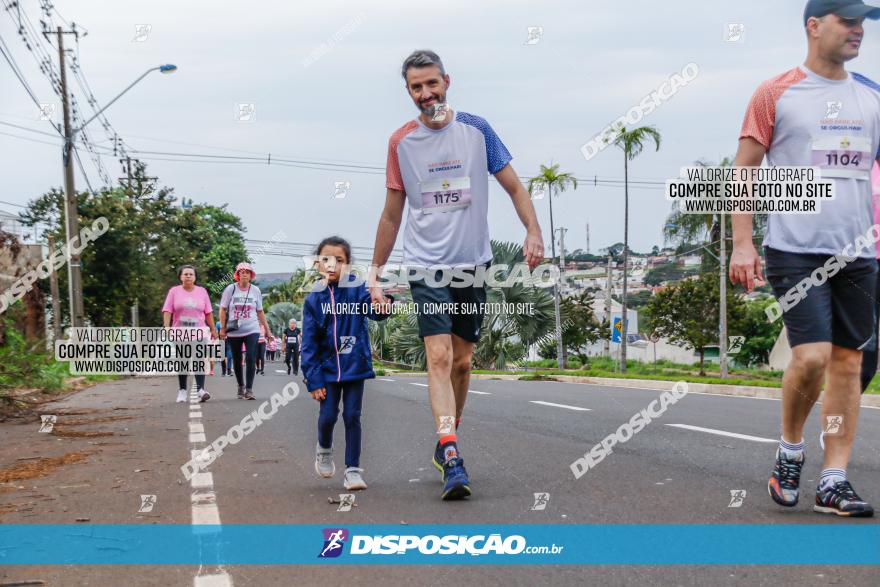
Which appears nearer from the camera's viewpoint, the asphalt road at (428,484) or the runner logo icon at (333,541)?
the asphalt road at (428,484)

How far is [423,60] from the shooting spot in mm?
5512

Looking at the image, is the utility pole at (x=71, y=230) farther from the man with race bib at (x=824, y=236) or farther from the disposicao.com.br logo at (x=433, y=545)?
the man with race bib at (x=824, y=236)

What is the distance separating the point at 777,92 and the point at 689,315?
39.5 meters

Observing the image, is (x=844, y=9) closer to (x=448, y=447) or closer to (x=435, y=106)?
(x=435, y=106)

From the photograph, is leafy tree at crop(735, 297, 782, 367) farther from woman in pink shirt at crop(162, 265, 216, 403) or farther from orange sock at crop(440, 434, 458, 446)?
orange sock at crop(440, 434, 458, 446)

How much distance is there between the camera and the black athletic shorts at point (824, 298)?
4.60m

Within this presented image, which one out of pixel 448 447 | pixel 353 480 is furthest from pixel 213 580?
pixel 353 480

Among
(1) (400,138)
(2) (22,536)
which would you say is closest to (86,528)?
(2) (22,536)

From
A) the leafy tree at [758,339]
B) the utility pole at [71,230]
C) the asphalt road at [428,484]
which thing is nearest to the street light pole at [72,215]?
the utility pole at [71,230]

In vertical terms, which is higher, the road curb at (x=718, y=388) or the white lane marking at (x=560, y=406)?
the white lane marking at (x=560, y=406)

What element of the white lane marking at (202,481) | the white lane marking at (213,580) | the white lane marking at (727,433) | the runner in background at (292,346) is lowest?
the runner in background at (292,346)

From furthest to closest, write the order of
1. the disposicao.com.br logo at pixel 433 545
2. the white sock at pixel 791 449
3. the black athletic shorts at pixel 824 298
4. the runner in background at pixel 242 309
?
1. the runner in background at pixel 242 309
2. the white sock at pixel 791 449
3. the black athletic shorts at pixel 824 298
4. the disposicao.com.br logo at pixel 433 545

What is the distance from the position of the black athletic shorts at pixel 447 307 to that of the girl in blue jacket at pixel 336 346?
0.39 meters

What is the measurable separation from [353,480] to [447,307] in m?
1.10
